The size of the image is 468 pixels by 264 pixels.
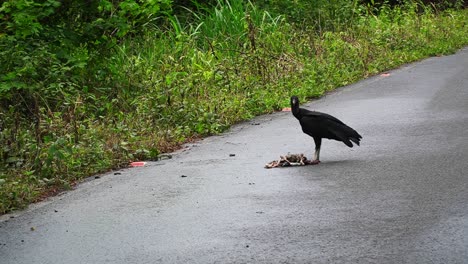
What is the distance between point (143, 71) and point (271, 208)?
707 centimetres

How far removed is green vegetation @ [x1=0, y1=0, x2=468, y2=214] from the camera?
10.7 metres

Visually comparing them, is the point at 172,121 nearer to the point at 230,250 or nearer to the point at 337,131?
the point at 337,131

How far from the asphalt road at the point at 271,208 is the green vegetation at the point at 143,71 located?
1.86ft

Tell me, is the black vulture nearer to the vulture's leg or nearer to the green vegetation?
the vulture's leg

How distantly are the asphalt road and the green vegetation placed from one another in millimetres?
568

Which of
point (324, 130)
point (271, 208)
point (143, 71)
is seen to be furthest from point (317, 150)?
point (143, 71)

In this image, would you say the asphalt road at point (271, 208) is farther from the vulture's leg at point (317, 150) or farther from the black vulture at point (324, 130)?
the black vulture at point (324, 130)

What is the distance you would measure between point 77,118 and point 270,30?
7.34 meters

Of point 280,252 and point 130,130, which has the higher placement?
point 280,252

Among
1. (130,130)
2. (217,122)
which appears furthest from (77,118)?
(217,122)

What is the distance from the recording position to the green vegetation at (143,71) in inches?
421

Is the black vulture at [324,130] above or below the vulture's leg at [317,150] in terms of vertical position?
above

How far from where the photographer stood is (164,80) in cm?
1437

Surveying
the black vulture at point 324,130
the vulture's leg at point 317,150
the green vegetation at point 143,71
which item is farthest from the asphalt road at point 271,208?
the green vegetation at point 143,71
